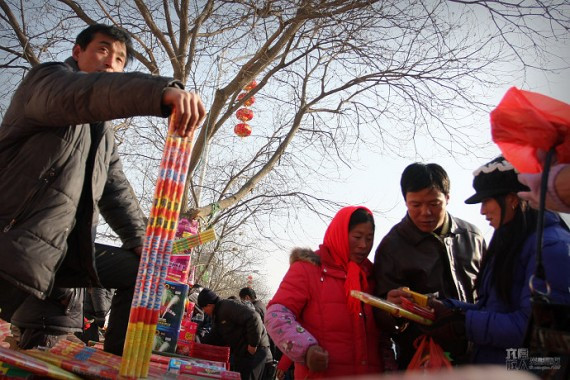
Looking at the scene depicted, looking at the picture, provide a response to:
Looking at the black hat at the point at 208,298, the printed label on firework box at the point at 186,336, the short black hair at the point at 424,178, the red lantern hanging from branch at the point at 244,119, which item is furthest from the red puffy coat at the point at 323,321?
the red lantern hanging from branch at the point at 244,119

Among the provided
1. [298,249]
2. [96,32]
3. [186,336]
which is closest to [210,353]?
[186,336]

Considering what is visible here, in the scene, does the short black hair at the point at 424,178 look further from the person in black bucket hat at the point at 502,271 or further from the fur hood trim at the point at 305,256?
the fur hood trim at the point at 305,256

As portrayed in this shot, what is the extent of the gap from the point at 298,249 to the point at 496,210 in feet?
3.93

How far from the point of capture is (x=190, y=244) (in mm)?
3814

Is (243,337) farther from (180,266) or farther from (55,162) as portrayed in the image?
(55,162)

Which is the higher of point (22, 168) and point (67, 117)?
point (67, 117)

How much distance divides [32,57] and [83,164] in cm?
604

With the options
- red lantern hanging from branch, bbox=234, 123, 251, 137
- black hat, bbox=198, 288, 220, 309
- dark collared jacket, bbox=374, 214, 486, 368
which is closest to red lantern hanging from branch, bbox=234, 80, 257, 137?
red lantern hanging from branch, bbox=234, 123, 251, 137

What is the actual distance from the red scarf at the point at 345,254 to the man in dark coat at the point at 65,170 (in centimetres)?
120

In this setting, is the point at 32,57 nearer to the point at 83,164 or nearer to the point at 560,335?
the point at 83,164

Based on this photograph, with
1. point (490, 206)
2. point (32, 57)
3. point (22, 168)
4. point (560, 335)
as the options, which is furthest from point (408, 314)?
point (32, 57)

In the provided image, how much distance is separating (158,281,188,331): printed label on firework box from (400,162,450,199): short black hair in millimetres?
2598

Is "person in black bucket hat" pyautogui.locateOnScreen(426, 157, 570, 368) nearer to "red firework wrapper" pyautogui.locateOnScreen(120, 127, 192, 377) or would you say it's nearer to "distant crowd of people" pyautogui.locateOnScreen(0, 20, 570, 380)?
"distant crowd of people" pyautogui.locateOnScreen(0, 20, 570, 380)

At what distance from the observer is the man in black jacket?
20.7ft
